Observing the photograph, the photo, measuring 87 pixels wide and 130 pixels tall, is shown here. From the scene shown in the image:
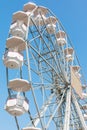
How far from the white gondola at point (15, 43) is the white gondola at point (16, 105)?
2.23 m

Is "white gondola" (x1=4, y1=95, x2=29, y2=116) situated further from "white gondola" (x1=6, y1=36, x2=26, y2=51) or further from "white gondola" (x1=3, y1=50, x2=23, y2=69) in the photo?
"white gondola" (x1=6, y1=36, x2=26, y2=51)

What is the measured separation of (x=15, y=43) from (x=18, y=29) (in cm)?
104

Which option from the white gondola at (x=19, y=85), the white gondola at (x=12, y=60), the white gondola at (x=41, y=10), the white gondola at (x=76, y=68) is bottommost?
the white gondola at (x=19, y=85)

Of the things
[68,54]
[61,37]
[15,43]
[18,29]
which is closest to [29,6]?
[61,37]

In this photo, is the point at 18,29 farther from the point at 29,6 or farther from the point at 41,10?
the point at 29,6

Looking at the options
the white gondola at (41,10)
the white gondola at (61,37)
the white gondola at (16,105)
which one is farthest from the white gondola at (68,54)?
the white gondola at (16,105)

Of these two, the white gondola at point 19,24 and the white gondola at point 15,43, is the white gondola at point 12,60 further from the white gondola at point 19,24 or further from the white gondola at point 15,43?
the white gondola at point 19,24

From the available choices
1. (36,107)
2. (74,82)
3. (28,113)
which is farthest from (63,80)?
(36,107)

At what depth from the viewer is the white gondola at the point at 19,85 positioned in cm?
1303

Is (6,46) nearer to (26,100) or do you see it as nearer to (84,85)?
(26,100)

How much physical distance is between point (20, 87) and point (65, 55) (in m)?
6.52

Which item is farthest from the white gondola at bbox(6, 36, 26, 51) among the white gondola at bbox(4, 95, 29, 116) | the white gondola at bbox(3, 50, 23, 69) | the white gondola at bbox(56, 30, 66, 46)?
the white gondola at bbox(56, 30, 66, 46)

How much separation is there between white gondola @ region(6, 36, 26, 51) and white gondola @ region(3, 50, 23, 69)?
0.57 m

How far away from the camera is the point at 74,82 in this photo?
55.4ft
